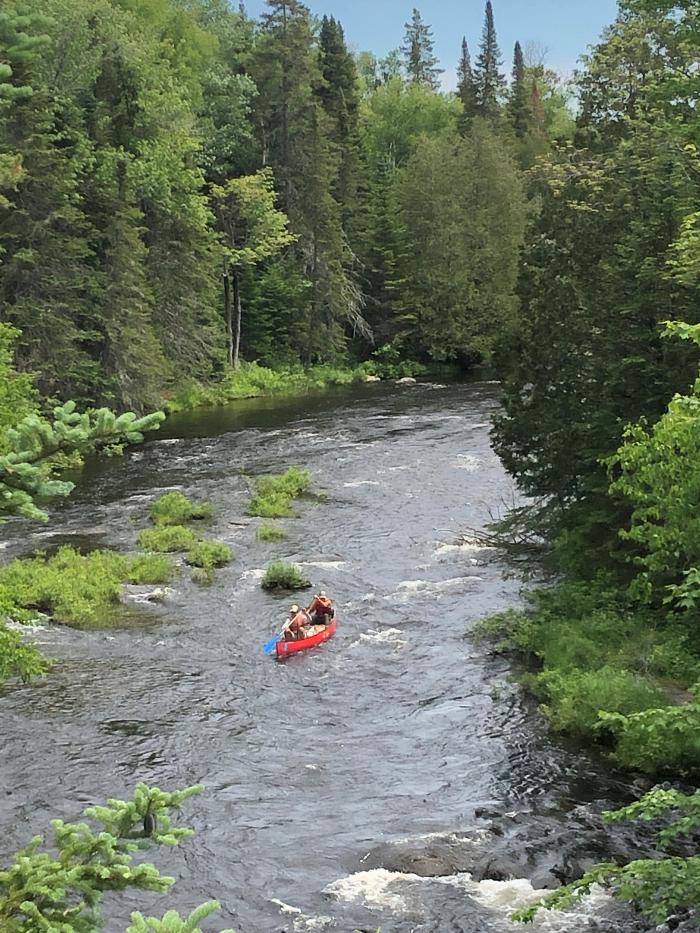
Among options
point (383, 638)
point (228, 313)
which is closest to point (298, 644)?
point (383, 638)

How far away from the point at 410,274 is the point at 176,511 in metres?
38.6

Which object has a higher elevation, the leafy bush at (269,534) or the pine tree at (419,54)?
the pine tree at (419,54)

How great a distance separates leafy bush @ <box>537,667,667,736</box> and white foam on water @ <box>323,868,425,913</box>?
3.85 meters

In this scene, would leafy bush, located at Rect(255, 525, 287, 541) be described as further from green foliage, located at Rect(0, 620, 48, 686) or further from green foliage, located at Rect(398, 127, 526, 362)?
green foliage, located at Rect(398, 127, 526, 362)

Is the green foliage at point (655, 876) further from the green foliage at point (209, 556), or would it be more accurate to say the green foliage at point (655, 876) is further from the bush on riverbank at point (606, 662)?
the green foliage at point (209, 556)

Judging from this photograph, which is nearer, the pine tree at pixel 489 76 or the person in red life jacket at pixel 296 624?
the person in red life jacket at pixel 296 624

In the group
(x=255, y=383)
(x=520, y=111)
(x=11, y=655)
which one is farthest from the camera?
(x=520, y=111)

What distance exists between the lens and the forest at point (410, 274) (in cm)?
1273

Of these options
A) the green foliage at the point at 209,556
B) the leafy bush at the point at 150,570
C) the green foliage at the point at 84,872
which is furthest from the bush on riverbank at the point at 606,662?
the green foliage at the point at 84,872

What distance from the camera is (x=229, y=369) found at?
175 feet

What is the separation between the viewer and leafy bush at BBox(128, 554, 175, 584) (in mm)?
21797

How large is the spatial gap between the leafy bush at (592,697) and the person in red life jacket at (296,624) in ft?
16.0

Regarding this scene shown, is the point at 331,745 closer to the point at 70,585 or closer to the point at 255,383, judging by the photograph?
the point at 70,585

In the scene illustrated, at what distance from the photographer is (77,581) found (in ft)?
67.2
